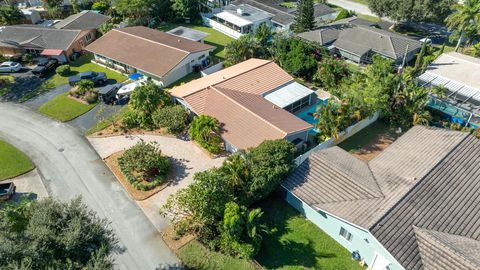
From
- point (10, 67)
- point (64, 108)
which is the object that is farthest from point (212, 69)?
point (10, 67)

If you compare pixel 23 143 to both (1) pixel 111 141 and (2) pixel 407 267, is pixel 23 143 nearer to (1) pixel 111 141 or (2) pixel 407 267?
(1) pixel 111 141

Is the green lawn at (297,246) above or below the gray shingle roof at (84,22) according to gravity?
below

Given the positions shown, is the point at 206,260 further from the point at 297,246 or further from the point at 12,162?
the point at 12,162

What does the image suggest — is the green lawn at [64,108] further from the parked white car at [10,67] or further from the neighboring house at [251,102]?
the neighboring house at [251,102]

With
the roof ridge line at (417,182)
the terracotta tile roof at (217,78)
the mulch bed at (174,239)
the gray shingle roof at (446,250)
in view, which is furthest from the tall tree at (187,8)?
the gray shingle roof at (446,250)

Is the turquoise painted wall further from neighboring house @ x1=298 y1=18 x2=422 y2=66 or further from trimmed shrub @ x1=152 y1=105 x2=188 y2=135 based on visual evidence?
neighboring house @ x1=298 y1=18 x2=422 y2=66

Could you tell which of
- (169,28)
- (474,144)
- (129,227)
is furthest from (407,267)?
(169,28)
